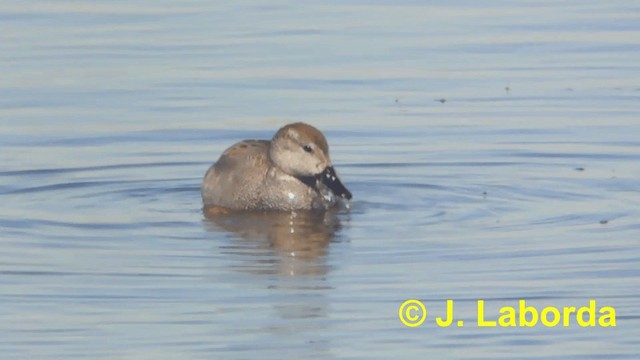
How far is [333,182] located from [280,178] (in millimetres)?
406

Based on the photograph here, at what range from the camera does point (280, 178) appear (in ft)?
45.7

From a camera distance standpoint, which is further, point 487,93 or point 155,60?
point 155,60

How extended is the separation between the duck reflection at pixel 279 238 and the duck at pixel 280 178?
0.08 metres

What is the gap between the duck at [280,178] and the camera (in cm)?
1383

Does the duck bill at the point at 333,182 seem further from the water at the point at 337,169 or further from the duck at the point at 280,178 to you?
the water at the point at 337,169

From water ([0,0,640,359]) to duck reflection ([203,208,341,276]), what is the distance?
34mm

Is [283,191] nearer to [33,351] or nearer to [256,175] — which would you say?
[256,175]

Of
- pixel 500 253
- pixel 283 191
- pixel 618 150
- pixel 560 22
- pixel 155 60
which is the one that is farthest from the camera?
pixel 560 22

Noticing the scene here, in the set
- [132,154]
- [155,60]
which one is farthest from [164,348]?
[155,60]

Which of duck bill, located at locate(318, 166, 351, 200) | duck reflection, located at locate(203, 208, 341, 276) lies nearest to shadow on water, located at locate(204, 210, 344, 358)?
duck reflection, located at locate(203, 208, 341, 276)

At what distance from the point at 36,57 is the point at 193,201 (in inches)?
197

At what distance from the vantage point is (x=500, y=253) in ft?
39.1

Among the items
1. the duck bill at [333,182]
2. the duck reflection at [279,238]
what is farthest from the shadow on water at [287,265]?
the duck bill at [333,182]

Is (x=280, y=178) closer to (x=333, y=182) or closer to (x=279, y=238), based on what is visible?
(x=333, y=182)
